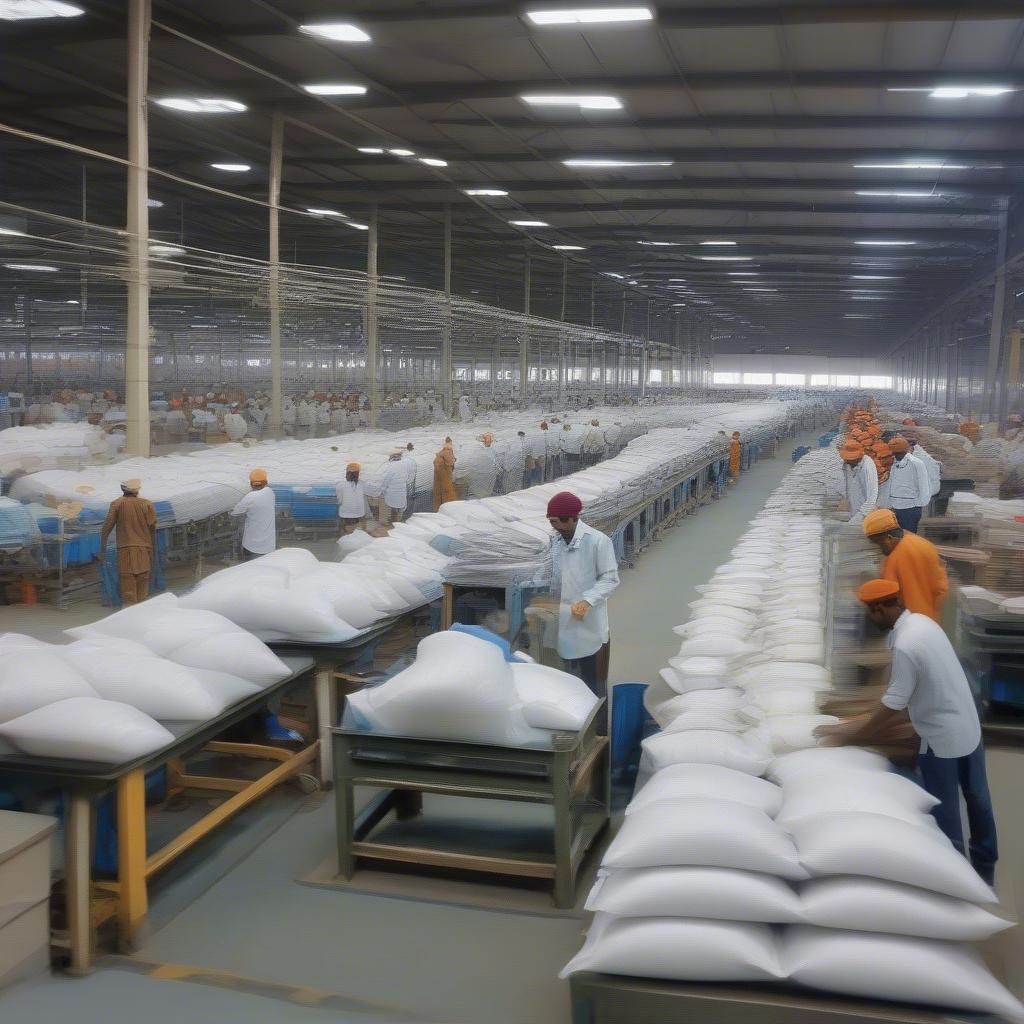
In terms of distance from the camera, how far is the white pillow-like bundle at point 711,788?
9.81 feet

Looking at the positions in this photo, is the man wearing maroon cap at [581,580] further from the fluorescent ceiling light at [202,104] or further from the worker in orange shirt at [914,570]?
the fluorescent ceiling light at [202,104]

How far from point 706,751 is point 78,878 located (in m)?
2.10

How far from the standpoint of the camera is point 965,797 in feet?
11.8

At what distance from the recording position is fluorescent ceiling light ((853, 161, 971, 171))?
15086 millimetres

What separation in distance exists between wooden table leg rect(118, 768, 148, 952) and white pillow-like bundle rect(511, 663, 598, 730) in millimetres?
1355

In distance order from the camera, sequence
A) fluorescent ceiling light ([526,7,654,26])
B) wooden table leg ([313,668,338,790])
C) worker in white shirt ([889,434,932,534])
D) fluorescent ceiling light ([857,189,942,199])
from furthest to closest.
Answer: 1. fluorescent ceiling light ([857,189,942,199])
2. fluorescent ceiling light ([526,7,654,26])
3. worker in white shirt ([889,434,932,534])
4. wooden table leg ([313,668,338,790])

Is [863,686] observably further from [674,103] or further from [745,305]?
[745,305]

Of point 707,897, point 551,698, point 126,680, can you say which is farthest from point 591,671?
point 707,897

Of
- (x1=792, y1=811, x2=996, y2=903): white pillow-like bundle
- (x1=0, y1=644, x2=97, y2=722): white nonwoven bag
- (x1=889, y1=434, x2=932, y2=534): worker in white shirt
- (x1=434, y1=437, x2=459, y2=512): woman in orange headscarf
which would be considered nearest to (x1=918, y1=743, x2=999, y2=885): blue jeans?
(x1=792, y1=811, x2=996, y2=903): white pillow-like bundle

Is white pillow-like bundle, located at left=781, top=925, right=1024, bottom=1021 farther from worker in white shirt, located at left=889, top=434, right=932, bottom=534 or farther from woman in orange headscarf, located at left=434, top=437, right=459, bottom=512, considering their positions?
woman in orange headscarf, located at left=434, top=437, right=459, bottom=512

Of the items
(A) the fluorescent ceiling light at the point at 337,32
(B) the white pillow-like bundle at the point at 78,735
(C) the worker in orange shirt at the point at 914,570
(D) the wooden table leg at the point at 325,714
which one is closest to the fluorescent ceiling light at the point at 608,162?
(A) the fluorescent ceiling light at the point at 337,32

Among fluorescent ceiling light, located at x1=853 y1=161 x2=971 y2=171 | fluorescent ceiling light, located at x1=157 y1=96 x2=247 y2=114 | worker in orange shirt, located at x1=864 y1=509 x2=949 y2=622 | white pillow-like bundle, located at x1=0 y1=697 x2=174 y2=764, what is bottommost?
white pillow-like bundle, located at x1=0 y1=697 x2=174 y2=764

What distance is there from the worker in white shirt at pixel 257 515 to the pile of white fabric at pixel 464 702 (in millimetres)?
5469

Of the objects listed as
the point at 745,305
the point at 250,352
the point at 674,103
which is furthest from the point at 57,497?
the point at 745,305
